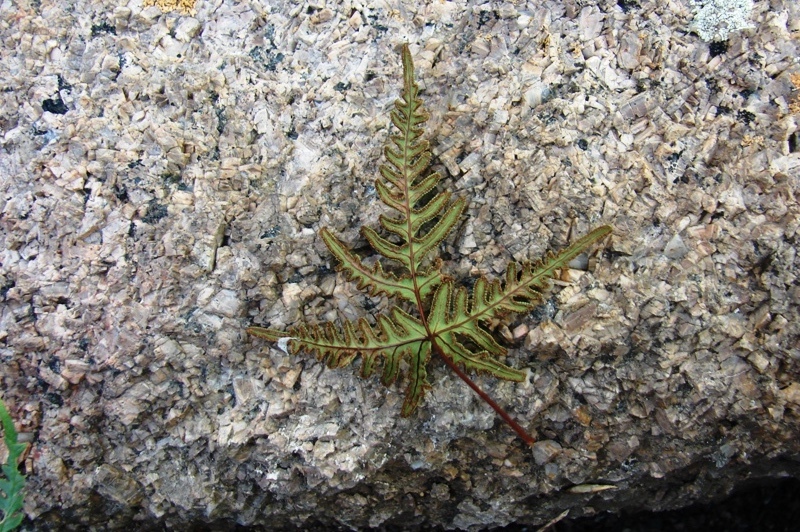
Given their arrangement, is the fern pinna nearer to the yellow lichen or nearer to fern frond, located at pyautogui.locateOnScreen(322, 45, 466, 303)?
fern frond, located at pyautogui.locateOnScreen(322, 45, 466, 303)

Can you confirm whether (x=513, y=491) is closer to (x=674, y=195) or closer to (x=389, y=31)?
(x=674, y=195)

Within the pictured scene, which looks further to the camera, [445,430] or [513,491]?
[513,491]

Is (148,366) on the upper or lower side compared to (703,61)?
lower

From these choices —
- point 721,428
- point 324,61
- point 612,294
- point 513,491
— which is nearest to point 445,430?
point 513,491

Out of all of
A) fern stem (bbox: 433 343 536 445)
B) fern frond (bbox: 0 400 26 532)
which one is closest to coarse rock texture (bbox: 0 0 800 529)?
fern stem (bbox: 433 343 536 445)

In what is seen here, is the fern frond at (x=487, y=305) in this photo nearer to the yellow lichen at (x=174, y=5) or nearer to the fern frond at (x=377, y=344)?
the fern frond at (x=377, y=344)

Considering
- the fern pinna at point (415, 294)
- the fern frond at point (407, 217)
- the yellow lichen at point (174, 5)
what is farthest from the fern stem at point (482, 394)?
the yellow lichen at point (174, 5)
